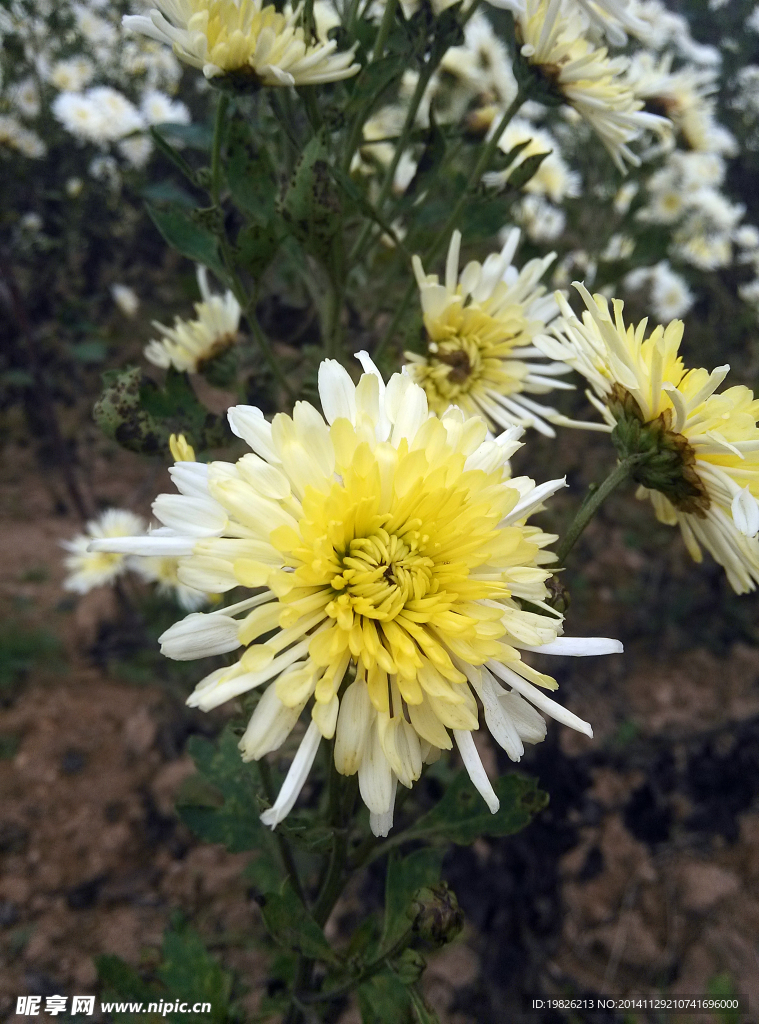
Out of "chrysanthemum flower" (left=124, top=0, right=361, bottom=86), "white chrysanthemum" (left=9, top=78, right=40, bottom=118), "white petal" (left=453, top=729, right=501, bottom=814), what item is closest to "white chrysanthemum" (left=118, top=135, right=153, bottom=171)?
"white chrysanthemum" (left=9, top=78, right=40, bottom=118)

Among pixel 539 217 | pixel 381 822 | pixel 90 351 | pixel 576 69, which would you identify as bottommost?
pixel 90 351

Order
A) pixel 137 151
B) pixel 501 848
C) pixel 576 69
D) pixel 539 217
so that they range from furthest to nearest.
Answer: pixel 539 217 < pixel 137 151 < pixel 501 848 < pixel 576 69

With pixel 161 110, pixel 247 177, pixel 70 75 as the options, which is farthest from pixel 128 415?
pixel 70 75

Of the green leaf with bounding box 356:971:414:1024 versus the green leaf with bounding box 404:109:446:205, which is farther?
the green leaf with bounding box 404:109:446:205

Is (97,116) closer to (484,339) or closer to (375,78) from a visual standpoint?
(375,78)

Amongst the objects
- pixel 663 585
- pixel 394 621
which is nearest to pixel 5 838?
pixel 394 621

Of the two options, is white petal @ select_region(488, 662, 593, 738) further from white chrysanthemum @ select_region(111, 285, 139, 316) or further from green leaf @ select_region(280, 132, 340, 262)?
white chrysanthemum @ select_region(111, 285, 139, 316)
